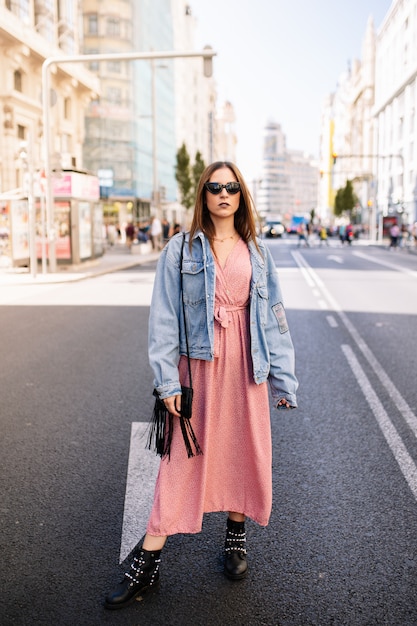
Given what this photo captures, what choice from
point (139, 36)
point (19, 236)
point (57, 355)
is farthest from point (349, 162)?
point (57, 355)

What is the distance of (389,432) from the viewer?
555 cm

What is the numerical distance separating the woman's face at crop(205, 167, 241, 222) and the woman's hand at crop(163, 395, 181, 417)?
0.82 m

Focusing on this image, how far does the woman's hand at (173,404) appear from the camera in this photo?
312 cm

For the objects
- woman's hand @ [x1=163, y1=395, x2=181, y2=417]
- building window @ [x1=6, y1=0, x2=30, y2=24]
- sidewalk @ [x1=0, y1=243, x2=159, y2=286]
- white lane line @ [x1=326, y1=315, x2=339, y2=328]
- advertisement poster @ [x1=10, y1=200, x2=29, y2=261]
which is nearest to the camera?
woman's hand @ [x1=163, y1=395, x2=181, y2=417]

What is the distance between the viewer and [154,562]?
3.15 m

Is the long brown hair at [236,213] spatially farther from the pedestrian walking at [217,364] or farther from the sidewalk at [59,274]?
the sidewalk at [59,274]

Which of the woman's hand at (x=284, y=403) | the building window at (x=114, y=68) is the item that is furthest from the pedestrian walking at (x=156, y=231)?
the woman's hand at (x=284, y=403)

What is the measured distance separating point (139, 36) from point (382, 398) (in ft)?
198

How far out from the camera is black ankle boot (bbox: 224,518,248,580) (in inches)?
127

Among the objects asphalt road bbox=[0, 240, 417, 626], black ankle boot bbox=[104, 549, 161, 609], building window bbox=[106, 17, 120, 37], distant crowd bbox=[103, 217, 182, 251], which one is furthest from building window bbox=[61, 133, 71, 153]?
black ankle boot bbox=[104, 549, 161, 609]

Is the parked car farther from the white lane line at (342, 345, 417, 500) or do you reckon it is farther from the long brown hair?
the long brown hair

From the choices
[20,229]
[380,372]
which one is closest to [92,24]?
[20,229]

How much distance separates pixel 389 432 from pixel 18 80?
33.2 metres

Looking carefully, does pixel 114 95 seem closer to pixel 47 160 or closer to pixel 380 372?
pixel 47 160
